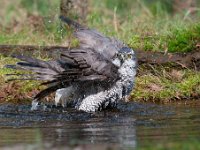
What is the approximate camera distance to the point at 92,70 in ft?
28.5

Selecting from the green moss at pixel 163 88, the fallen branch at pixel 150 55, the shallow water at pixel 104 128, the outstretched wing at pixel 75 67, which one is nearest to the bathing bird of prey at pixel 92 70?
the outstretched wing at pixel 75 67

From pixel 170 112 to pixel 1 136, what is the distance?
7.55ft

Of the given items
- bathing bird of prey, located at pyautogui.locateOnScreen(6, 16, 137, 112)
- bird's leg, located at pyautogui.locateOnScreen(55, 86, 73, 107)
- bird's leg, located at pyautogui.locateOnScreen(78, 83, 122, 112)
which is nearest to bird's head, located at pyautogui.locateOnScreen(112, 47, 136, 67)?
bathing bird of prey, located at pyautogui.locateOnScreen(6, 16, 137, 112)

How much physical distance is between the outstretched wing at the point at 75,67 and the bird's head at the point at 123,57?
6 centimetres

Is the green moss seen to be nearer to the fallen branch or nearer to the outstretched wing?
the fallen branch

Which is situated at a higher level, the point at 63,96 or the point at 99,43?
the point at 99,43

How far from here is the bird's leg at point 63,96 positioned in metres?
9.16

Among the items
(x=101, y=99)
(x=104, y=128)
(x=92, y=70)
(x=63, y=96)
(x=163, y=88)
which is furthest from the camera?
(x=163, y=88)

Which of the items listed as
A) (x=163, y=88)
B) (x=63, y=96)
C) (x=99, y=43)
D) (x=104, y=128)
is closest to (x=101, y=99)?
(x=63, y=96)

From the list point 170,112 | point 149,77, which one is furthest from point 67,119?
point 149,77

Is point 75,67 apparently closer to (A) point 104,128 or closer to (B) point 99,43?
(B) point 99,43

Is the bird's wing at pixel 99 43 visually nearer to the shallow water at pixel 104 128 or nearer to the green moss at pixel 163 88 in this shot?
the shallow water at pixel 104 128

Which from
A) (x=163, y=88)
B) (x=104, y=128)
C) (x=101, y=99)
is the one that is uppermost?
(x=163, y=88)

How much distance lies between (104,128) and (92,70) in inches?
42.3
